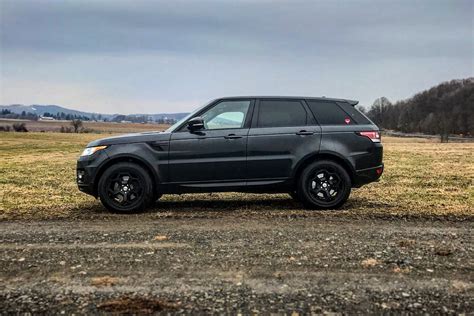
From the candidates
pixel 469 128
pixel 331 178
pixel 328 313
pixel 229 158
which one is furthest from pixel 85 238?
pixel 469 128


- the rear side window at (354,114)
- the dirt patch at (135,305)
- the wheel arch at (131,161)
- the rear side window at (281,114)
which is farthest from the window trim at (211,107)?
the dirt patch at (135,305)

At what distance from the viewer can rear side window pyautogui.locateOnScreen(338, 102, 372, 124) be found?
7.57m

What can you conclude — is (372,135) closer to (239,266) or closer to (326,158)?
(326,158)

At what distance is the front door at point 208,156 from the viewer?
719 centimetres

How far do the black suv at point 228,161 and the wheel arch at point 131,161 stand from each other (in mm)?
15

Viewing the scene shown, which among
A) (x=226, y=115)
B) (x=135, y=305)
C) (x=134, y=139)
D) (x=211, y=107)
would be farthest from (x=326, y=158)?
(x=135, y=305)

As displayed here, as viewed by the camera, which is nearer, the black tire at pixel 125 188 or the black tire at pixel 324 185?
the black tire at pixel 125 188

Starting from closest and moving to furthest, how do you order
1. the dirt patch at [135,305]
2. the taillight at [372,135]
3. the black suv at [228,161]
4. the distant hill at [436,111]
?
the dirt patch at [135,305] → the black suv at [228,161] → the taillight at [372,135] → the distant hill at [436,111]

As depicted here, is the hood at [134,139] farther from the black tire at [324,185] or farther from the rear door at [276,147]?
the black tire at [324,185]

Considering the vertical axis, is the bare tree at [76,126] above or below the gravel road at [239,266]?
above

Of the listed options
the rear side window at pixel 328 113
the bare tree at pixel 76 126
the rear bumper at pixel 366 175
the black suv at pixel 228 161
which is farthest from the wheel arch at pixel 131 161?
the bare tree at pixel 76 126

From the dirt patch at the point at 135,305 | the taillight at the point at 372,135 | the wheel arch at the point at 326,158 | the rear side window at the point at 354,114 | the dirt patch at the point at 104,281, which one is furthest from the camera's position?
the rear side window at the point at 354,114

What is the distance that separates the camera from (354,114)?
762 cm

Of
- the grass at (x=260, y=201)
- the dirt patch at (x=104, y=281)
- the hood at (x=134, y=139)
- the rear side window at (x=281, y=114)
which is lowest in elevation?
the dirt patch at (x=104, y=281)
